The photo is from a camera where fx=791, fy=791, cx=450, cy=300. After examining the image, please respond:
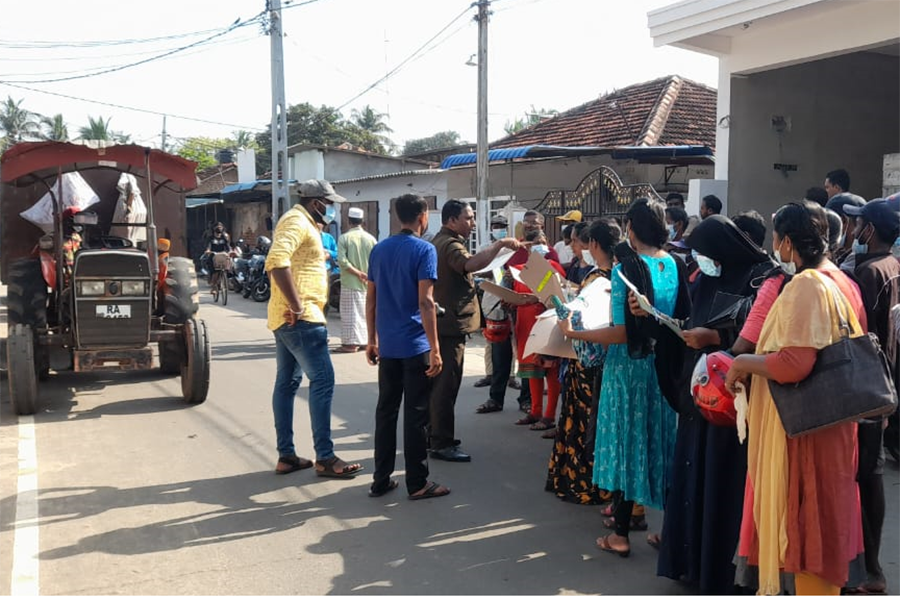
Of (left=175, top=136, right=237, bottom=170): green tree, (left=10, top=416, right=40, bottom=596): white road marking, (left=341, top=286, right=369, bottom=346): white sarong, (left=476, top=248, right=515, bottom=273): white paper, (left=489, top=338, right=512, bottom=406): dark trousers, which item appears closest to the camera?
(left=10, top=416, right=40, bottom=596): white road marking

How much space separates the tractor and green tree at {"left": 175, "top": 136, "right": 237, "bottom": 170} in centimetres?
3453

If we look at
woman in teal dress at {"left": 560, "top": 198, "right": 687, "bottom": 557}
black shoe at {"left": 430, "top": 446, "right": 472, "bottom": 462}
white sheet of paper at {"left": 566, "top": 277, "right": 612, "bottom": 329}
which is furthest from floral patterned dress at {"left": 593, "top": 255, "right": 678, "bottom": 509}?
black shoe at {"left": 430, "top": 446, "right": 472, "bottom": 462}

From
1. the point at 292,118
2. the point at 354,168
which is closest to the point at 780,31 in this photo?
the point at 354,168

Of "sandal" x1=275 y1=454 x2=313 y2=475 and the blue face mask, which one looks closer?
the blue face mask

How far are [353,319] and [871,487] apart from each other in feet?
27.1

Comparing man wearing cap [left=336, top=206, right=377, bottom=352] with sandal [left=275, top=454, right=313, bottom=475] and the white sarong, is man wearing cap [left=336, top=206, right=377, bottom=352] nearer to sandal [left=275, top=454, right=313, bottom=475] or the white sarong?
the white sarong

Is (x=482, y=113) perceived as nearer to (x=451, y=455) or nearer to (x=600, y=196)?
(x=600, y=196)

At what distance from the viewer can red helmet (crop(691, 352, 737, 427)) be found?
3.18 metres

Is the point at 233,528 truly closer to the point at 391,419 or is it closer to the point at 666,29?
the point at 391,419

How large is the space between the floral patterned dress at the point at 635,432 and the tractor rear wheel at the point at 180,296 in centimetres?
515

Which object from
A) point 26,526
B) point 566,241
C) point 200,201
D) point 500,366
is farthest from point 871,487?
point 200,201

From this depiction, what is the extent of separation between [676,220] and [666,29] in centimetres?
335

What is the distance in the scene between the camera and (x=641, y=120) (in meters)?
15.7

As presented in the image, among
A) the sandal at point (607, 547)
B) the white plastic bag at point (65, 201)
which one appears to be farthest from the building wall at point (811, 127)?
the white plastic bag at point (65, 201)
